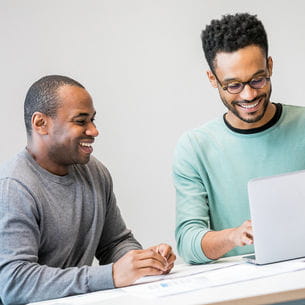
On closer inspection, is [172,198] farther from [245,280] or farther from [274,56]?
[245,280]

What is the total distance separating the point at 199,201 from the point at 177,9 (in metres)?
1.51

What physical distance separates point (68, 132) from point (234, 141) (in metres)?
0.57

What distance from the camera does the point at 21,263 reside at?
1.62m

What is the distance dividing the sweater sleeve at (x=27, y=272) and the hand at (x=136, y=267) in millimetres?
25

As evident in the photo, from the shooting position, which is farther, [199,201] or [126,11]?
[126,11]

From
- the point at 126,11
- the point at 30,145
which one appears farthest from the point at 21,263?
the point at 126,11

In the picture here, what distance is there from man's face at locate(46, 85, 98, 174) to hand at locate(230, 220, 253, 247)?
551 mm

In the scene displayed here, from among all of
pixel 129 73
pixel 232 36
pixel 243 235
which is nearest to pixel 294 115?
pixel 232 36

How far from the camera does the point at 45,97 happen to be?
1.95m

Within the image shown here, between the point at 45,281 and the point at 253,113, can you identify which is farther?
the point at 253,113

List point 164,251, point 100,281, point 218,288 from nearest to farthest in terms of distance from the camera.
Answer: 1. point 218,288
2. point 100,281
3. point 164,251

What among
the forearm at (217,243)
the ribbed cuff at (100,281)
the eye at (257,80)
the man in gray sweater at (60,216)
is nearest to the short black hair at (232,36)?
the eye at (257,80)

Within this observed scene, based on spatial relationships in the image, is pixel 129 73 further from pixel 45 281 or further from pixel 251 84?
pixel 45 281

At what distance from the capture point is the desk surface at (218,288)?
1.19 m
